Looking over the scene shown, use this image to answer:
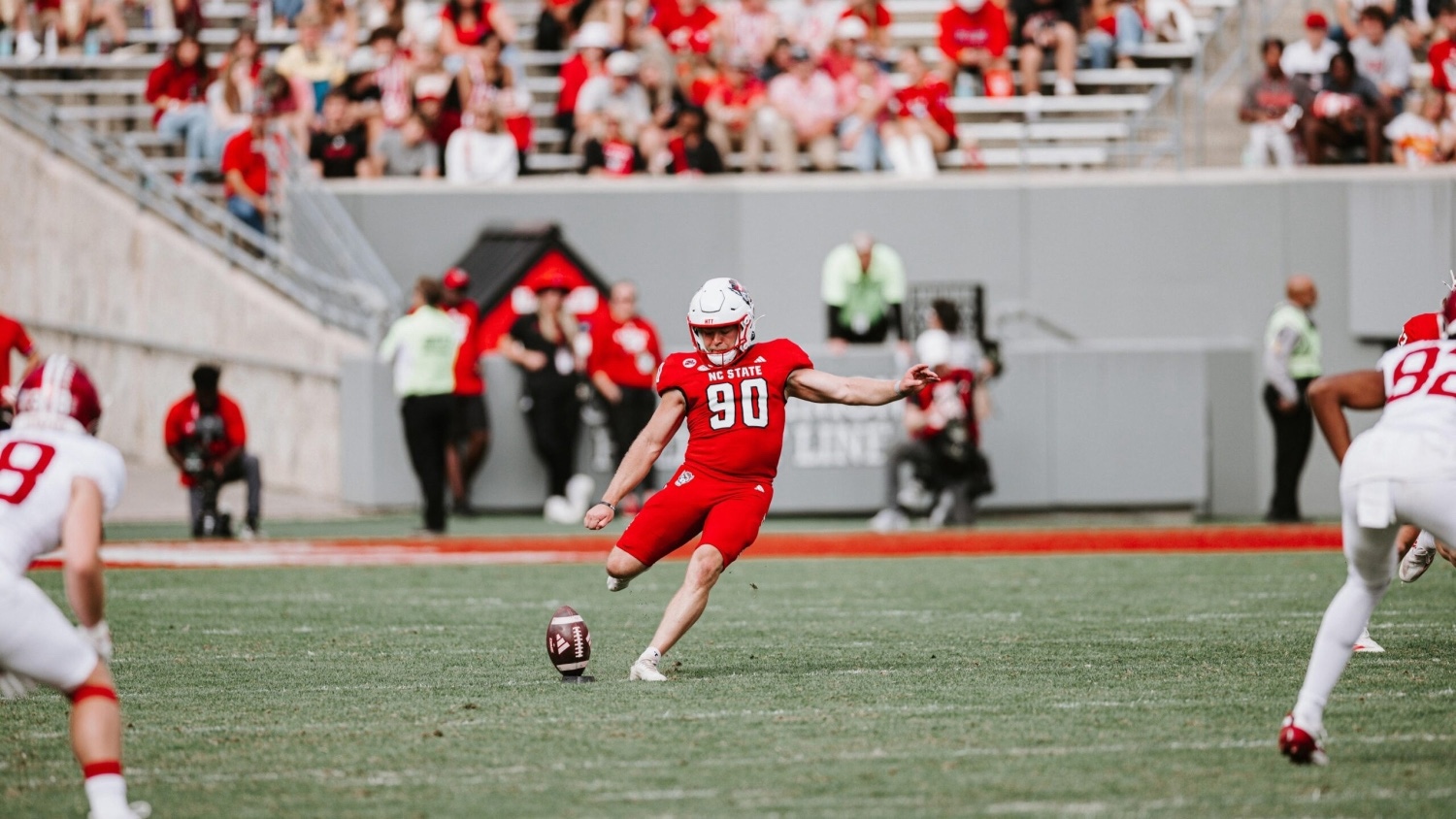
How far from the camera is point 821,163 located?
2041 cm

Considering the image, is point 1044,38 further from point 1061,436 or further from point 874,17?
point 1061,436

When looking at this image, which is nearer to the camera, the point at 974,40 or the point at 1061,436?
the point at 1061,436

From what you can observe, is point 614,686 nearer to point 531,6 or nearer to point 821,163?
point 821,163

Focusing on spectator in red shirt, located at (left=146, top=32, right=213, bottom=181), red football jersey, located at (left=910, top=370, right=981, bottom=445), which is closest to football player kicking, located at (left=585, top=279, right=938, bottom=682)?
red football jersey, located at (left=910, top=370, right=981, bottom=445)

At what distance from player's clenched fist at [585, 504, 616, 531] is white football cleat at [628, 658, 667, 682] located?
0.58 m

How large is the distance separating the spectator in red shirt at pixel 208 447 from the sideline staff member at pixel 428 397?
148cm

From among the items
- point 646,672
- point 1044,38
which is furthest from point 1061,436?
point 646,672

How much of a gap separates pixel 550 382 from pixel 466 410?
2.82 feet

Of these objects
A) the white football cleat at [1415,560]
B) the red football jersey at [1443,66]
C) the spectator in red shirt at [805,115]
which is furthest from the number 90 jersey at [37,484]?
the red football jersey at [1443,66]

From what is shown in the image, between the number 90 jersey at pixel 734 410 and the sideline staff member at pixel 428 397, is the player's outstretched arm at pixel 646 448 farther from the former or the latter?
the sideline staff member at pixel 428 397

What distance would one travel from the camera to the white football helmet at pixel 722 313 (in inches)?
310

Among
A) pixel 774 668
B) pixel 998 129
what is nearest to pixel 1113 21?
pixel 998 129

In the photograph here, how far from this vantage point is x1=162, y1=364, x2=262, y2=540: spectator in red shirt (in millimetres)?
15734

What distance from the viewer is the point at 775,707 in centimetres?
685
